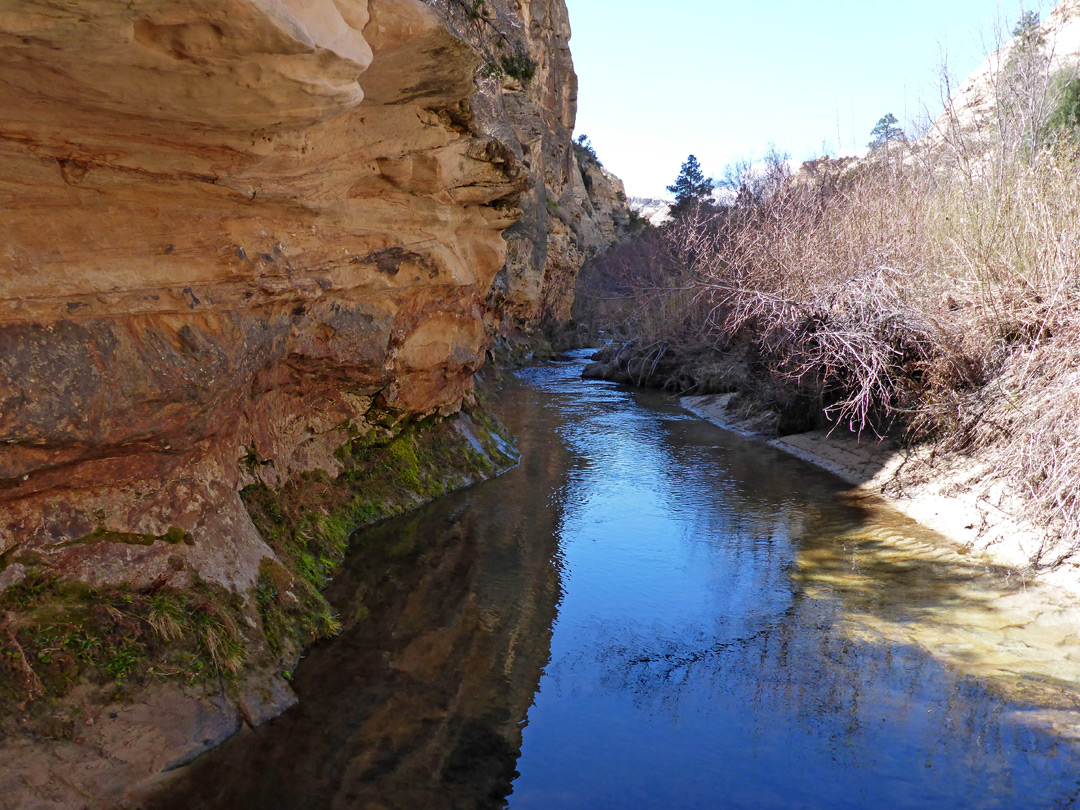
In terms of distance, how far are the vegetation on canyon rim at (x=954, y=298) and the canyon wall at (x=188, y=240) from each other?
6957 millimetres

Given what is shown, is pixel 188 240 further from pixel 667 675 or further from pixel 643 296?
pixel 643 296

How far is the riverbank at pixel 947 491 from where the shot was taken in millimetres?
8477

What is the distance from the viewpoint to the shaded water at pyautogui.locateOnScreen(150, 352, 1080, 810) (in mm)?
4738

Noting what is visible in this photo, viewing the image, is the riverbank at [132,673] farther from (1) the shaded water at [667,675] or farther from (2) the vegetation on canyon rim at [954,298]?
(2) the vegetation on canyon rim at [954,298]

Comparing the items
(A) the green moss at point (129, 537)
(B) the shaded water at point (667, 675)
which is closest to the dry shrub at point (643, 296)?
(B) the shaded water at point (667, 675)

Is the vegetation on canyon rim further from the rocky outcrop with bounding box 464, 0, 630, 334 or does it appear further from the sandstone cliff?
the rocky outcrop with bounding box 464, 0, 630, 334

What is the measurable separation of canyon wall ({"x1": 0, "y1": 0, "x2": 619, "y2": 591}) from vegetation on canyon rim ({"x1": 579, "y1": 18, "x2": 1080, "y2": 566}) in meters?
6.96

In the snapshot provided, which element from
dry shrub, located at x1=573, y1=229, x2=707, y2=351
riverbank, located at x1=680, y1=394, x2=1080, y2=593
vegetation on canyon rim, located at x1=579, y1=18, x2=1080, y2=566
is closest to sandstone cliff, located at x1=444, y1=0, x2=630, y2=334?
dry shrub, located at x1=573, y1=229, x2=707, y2=351

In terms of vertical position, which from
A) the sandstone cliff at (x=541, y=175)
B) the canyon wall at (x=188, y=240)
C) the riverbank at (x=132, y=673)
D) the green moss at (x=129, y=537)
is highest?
the sandstone cliff at (x=541, y=175)

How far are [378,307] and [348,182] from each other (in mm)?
1926

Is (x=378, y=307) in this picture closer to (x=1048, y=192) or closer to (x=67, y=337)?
(x=67, y=337)

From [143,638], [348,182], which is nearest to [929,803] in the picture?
[143,638]

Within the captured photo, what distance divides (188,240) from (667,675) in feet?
15.5

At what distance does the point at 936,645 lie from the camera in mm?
6633
